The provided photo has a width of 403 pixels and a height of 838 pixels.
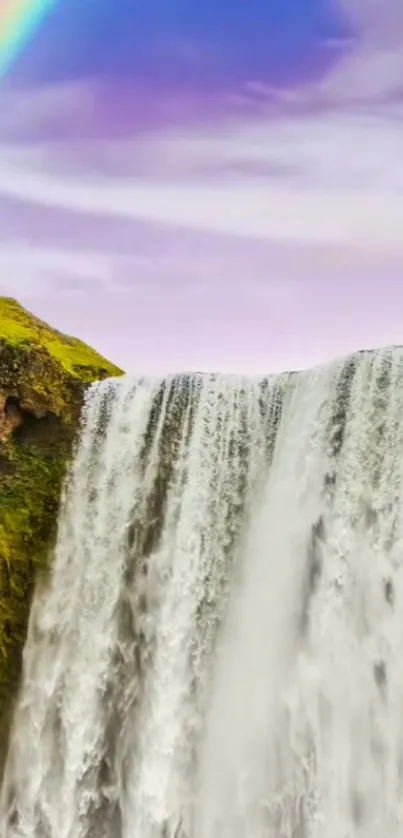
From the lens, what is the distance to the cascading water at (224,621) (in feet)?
50.6

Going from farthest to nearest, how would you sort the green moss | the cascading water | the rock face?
1. the green moss
2. the rock face
3. the cascading water

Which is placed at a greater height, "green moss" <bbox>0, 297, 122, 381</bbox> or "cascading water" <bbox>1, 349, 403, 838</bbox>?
"green moss" <bbox>0, 297, 122, 381</bbox>

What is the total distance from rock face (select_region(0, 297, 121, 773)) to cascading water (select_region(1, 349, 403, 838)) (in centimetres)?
38

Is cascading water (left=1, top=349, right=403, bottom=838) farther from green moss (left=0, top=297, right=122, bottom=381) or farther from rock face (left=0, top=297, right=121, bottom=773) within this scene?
green moss (left=0, top=297, right=122, bottom=381)

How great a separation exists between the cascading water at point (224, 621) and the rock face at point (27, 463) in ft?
1.23

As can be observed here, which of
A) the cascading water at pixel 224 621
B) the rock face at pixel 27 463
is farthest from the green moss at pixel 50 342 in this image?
the cascading water at pixel 224 621

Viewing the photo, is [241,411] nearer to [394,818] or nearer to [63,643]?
[63,643]

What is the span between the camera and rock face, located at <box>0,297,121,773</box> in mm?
19156

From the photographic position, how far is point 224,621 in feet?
57.9

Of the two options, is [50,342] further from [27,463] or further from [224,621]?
[224,621]

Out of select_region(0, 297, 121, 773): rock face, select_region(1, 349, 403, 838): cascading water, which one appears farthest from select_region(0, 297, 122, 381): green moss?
select_region(1, 349, 403, 838): cascading water

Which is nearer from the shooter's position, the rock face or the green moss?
the rock face

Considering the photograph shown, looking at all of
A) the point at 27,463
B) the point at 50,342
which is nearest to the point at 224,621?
the point at 27,463

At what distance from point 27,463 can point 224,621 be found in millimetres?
6093
